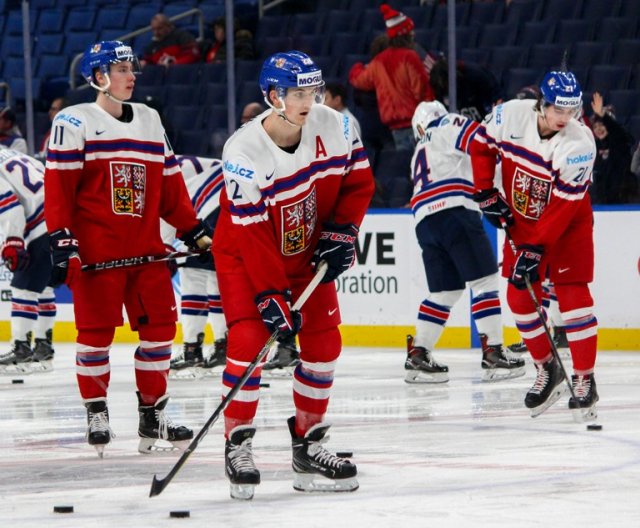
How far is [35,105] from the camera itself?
540 inches

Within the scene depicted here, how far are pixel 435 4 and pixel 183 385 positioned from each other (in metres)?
4.68

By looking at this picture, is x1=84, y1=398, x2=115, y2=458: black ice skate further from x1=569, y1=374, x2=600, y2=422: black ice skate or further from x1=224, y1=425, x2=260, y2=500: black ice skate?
x1=569, y1=374, x2=600, y2=422: black ice skate

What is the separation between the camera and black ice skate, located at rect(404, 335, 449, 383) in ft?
25.8

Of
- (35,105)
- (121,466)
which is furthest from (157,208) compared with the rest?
(35,105)

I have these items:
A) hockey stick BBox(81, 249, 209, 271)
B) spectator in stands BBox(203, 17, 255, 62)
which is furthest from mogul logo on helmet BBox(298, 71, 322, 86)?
spectator in stands BBox(203, 17, 255, 62)

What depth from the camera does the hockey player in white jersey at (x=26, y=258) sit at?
824 cm

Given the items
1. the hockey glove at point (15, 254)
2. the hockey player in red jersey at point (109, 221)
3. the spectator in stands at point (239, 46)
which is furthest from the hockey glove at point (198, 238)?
the spectator in stands at point (239, 46)

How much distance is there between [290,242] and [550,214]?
1740 millimetres

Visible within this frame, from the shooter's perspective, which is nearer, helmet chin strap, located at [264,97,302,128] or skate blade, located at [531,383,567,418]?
helmet chin strap, located at [264,97,302,128]

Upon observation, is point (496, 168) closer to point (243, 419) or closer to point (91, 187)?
point (91, 187)

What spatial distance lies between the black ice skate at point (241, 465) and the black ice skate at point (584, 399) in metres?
1.91

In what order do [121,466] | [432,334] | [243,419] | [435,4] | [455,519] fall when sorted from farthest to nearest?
[435,4] < [432,334] < [121,466] < [243,419] < [455,519]

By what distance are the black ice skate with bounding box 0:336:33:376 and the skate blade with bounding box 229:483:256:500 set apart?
4.62m

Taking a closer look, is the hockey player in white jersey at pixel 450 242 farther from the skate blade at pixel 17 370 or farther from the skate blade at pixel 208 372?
the skate blade at pixel 17 370
